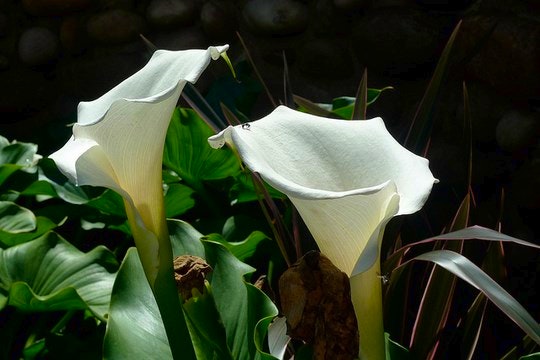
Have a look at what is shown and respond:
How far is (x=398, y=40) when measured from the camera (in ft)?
5.67

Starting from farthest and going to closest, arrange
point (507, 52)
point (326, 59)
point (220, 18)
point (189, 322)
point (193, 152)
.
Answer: point (220, 18) → point (326, 59) → point (507, 52) → point (193, 152) → point (189, 322)

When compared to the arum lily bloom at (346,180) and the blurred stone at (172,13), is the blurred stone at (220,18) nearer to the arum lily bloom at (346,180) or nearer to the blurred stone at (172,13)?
the blurred stone at (172,13)

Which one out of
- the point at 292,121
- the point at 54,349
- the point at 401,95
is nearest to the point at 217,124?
the point at 54,349

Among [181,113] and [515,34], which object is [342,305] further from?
[515,34]

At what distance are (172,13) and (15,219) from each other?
2.59ft

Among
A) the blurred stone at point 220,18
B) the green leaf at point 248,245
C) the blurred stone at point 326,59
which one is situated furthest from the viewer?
the blurred stone at point 220,18

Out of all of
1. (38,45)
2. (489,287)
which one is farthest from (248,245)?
(38,45)

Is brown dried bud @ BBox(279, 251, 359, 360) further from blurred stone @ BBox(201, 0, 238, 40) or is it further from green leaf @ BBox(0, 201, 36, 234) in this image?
blurred stone @ BBox(201, 0, 238, 40)

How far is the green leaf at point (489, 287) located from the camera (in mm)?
484

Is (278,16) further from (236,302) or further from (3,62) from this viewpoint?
(236,302)

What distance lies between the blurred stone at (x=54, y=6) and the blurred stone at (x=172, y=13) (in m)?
0.20

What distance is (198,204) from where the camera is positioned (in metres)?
1.62

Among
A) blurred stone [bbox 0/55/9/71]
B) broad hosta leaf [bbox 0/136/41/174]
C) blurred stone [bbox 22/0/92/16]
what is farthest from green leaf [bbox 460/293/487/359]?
blurred stone [bbox 0/55/9/71]

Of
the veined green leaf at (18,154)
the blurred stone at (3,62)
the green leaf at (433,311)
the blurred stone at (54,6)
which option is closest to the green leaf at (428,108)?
the green leaf at (433,311)
